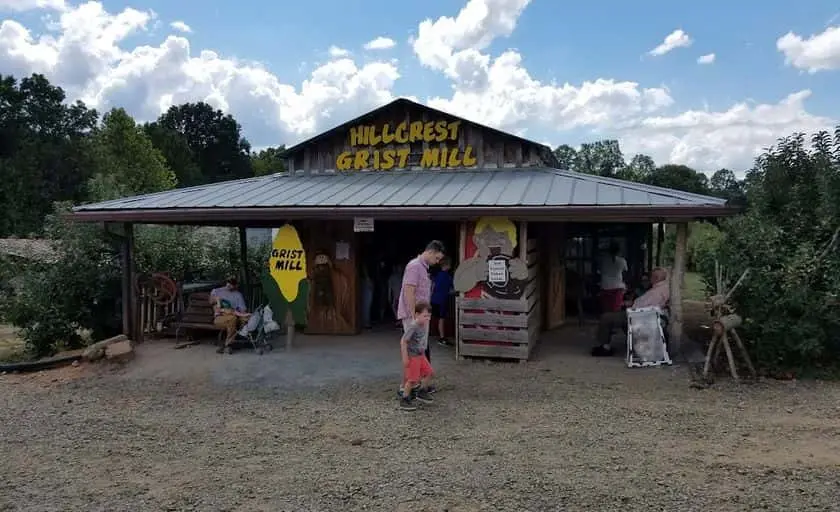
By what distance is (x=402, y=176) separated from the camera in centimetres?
1104

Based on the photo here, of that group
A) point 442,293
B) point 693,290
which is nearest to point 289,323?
point 442,293

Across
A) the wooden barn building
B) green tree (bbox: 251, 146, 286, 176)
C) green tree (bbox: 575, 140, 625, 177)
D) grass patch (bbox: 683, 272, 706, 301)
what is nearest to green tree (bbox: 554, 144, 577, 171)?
green tree (bbox: 575, 140, 625, 177)

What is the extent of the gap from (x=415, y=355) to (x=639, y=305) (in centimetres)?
372

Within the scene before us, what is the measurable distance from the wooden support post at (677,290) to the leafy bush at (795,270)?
0.60m

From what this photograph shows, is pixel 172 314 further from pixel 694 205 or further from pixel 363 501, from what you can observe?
pixel 694 205

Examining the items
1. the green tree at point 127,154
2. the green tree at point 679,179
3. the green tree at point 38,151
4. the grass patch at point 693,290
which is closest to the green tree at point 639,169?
the green tree at point 679,179

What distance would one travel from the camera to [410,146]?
11.5 metres

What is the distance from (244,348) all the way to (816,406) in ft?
24.4

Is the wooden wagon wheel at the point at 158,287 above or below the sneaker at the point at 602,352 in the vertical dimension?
above

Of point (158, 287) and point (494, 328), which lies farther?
point (158, 287)

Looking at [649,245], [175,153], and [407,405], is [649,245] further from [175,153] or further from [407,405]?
[175,153]

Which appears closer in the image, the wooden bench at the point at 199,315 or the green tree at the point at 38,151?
the wooden bench at the point at 199,315

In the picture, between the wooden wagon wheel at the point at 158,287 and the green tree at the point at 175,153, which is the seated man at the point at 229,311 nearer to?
the wooden wagon wheel at the point at 158,287

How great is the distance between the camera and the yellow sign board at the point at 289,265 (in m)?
9.17
